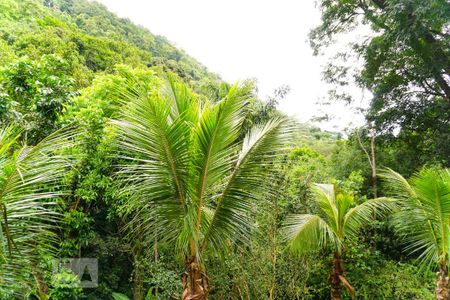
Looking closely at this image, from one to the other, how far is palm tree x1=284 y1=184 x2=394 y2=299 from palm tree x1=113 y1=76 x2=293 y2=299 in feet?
8.75

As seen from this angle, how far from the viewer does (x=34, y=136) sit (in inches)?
185

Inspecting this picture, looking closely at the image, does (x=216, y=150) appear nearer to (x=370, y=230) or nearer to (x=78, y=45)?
(x=370, y=230)

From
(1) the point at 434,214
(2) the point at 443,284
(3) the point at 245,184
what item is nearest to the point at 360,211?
(1) the point at 434,214

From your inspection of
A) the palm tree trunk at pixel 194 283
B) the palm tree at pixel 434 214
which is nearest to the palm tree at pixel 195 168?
the palm tree trunk at pixel 194 283

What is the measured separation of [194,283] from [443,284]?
4084mm

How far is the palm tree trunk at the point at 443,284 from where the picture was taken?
460 centimetres

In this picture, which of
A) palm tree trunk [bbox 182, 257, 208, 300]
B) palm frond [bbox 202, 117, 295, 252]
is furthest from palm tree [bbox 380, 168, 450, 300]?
palm tree trunk [bbox 182, 257, 208, 300]

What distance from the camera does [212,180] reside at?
3.03 meters

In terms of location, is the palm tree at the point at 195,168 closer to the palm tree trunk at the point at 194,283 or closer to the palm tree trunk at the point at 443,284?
the palm tree trunk at the point at 194,283

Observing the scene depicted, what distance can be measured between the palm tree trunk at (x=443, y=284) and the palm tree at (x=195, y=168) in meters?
3.59

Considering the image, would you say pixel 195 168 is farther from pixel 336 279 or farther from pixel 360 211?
pixel 336 279

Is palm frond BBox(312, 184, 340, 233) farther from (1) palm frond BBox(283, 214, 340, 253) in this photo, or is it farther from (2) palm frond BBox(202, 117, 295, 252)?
(2) palm frond BBox(202, 117, 295, 252)

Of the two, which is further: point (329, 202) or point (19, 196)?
point (329, 202)

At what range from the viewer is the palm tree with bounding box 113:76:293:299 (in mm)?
2855
